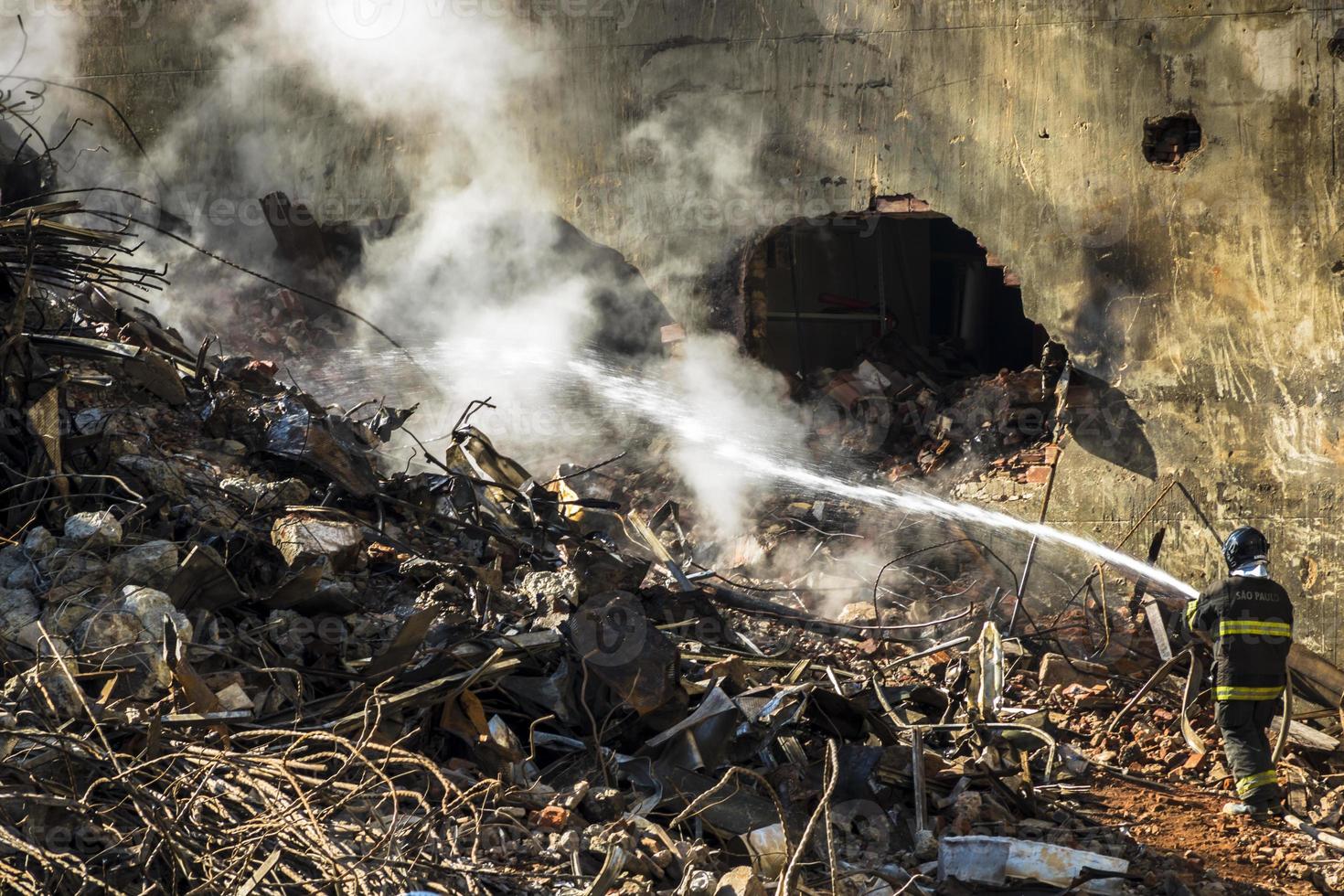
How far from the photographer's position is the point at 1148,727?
5488 mm

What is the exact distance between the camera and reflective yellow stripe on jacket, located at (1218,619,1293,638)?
4992 millimetres

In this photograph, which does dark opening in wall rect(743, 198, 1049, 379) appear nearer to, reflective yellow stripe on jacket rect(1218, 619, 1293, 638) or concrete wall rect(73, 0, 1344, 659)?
concrete wall rect(73, 0, 1344, 659)

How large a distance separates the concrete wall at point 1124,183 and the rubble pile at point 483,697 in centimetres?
64

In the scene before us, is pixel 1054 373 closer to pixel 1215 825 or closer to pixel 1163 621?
pixel 1163 621

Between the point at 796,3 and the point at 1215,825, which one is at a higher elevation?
the point at 796,3

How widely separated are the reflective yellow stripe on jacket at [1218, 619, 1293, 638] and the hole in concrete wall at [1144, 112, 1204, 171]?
233 cm

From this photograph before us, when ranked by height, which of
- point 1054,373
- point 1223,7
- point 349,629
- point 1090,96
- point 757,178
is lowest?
point 349,629

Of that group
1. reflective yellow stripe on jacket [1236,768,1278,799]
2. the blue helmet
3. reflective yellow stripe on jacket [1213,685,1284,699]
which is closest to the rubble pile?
reflective yellow stripe on jacket [1236,768,1278,799]

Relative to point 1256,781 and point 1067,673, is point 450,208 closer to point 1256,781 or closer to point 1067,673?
point 1067,673

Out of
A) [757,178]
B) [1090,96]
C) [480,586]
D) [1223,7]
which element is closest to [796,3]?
[757,178]

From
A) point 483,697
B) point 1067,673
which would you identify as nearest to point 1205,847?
point 1067,673

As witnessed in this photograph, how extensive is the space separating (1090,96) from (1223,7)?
704mm

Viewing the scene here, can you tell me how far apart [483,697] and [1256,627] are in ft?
10.6

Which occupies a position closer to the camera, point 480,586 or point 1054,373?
point 480,586
